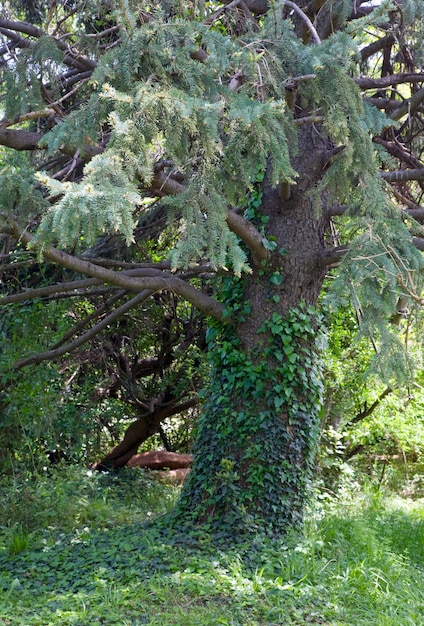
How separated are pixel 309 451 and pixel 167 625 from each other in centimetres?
244

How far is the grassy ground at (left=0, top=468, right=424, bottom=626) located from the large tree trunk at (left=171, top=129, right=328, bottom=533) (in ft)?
1.29

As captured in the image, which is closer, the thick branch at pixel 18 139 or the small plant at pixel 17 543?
the thick branch at pixel 18 139

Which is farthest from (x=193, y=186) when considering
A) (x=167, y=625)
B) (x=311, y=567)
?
(x=311, y=567)

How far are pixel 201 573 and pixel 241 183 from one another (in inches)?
111

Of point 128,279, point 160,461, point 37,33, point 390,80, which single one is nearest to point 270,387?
point 128,279

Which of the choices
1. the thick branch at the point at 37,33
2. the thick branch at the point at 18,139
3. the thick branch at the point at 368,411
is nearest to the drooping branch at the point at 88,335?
the thick branch at the point at 37,33

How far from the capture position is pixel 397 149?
22.7 feet

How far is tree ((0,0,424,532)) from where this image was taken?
12.0 feet

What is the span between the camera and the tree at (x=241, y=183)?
3672mm

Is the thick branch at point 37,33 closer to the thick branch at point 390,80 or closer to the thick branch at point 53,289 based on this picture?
the thick branch at point 53,289

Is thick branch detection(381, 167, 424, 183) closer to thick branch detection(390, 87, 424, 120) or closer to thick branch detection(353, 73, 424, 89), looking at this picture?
thick branch detection(390, 87, 424, 120)

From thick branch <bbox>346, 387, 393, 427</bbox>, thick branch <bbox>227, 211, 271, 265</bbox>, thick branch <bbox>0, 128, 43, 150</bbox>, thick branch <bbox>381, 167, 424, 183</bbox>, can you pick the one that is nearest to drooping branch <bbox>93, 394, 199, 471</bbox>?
thick branch <bbox>346, 387, 393, 427</bbox>

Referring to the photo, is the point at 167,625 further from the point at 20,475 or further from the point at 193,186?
the point at 20,475

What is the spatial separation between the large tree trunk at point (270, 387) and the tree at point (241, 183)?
0.05ft
